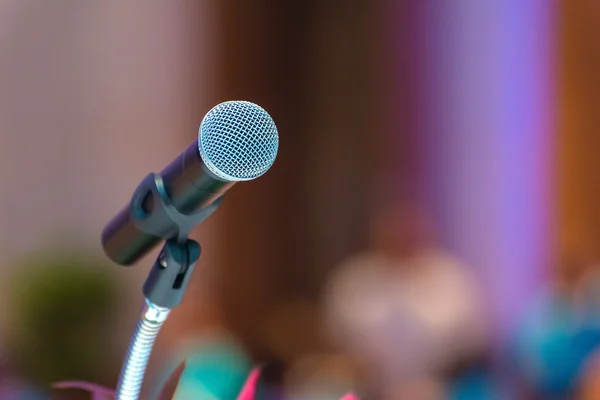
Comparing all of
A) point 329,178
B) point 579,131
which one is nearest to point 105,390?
point 579,131

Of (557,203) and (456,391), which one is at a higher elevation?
(557,203)

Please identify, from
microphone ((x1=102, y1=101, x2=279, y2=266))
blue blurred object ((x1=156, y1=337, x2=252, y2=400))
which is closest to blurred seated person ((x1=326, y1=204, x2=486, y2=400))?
blue blurred object ((x1=156, y1=337, x2=252, y2=400))

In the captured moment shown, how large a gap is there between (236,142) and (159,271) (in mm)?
139

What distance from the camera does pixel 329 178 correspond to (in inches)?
132

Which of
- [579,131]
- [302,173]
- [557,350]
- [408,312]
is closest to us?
[557,350]

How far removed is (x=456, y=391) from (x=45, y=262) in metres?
1.66

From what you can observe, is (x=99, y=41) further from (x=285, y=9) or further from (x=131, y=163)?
(x=285, y=9)

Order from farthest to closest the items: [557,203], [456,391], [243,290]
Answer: [243,290] < [557,203] < [456,391]

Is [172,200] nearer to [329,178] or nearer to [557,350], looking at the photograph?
[557,350]

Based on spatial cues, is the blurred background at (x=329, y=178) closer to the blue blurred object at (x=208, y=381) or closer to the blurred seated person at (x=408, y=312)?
the blurred seated person at (x=408, y=312)

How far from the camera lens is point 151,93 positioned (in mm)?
3035

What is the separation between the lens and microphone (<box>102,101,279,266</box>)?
0.47m

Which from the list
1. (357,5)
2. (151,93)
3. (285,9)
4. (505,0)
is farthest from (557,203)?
(151,93)

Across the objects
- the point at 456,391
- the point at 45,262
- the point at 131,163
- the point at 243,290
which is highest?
the point at 131,163
